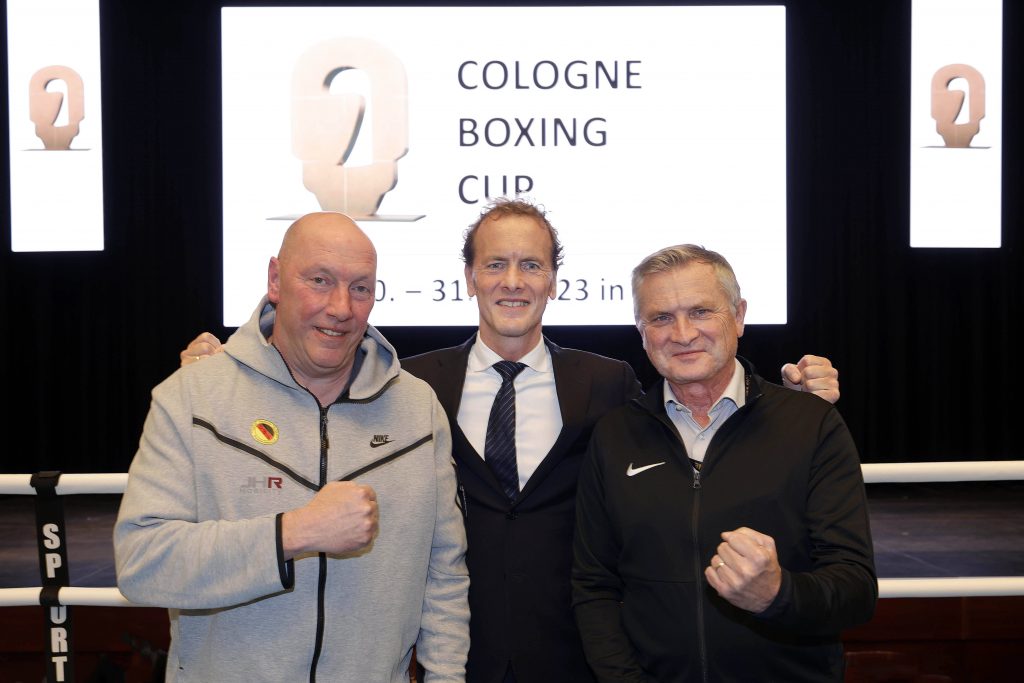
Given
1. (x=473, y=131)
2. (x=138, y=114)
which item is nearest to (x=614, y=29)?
(x=473, y=131)

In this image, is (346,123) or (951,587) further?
(346,123)

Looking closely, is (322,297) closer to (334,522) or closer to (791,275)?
(334,522)

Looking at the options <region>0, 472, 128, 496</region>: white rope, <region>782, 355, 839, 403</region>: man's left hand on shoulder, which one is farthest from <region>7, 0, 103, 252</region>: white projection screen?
<region>782, 355, 839, 403</region>: man's left hand on shoulder

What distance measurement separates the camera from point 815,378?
185 centimetres

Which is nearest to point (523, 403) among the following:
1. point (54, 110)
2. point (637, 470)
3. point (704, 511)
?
point (637, 470)

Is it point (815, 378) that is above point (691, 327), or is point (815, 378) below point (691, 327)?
below

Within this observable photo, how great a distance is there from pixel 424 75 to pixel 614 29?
1.16 m

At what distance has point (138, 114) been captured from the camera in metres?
6.04

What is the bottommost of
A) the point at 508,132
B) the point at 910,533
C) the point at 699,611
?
the point at 910,533

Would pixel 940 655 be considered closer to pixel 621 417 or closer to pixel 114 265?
pixel 621 417

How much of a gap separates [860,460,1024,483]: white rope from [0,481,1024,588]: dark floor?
2.12 metres

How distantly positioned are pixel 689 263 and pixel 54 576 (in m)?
1.59

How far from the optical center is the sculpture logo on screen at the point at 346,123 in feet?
18.1

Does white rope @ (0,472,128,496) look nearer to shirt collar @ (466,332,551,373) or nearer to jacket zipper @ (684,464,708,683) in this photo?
shirt collar @ (466,332,551,373)
